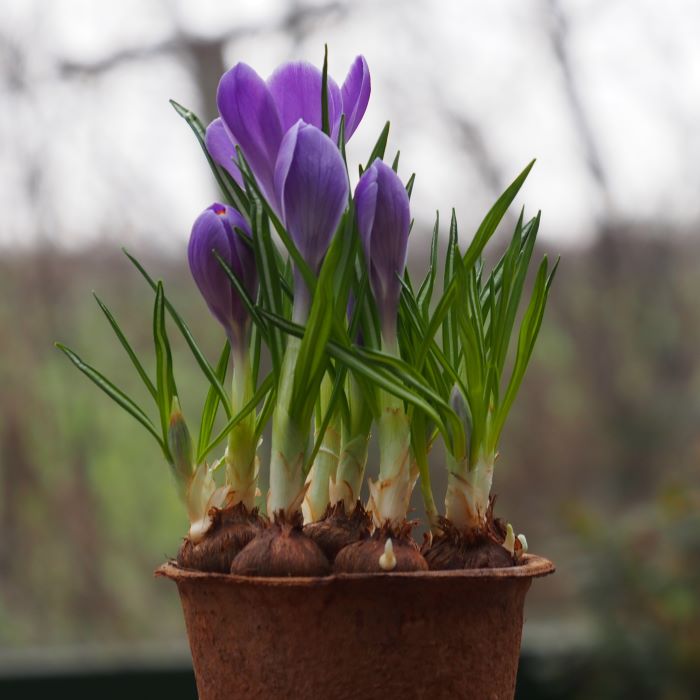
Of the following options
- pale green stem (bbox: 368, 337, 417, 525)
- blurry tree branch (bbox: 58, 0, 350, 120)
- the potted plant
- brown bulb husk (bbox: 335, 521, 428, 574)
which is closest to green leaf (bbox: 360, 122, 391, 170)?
the potted plant

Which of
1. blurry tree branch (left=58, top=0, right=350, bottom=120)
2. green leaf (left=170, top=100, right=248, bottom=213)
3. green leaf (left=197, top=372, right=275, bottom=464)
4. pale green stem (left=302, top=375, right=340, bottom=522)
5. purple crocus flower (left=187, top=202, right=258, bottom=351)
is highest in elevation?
blurry tree branch (left=58, top=0, right=350, bottom=120)

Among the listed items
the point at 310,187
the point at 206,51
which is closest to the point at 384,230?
the point at 310,187

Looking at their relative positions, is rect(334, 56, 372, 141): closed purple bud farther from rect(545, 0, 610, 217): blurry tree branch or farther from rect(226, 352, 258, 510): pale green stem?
rect(545, 0, 610, 217): blurry tree branch

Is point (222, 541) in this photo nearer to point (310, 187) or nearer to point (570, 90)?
A: point (310, 187)

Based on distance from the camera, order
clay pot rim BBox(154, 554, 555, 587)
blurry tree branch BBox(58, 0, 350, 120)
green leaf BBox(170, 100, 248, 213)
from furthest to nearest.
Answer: blurry tree branch BBox(58, 0, 350, 120)
green leaf BBox(170, 100, 248, 213)
clay pot rim BBox(154, 554, 555, 587)

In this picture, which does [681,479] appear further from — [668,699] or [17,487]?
[17,487]

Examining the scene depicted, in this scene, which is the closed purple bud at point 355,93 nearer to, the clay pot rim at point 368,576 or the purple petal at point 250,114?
the purple petal at point 250,114

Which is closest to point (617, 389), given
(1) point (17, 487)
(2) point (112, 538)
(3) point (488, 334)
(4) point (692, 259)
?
(4) point (692, 259)
